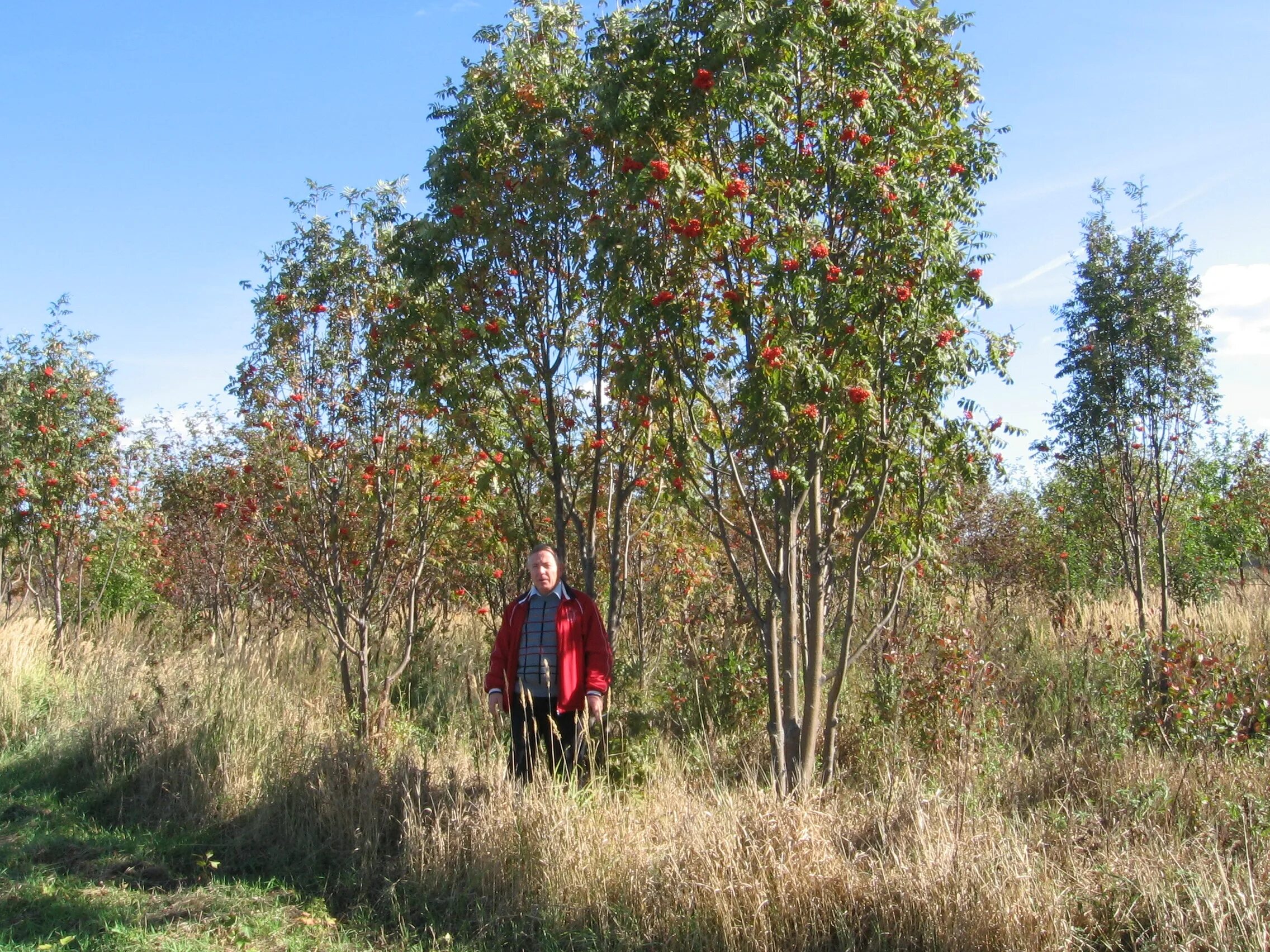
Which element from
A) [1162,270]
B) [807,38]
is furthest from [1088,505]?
[807,38]

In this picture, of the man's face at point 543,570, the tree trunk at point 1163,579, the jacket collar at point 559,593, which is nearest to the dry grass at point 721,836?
the jacket collar at point 559,593

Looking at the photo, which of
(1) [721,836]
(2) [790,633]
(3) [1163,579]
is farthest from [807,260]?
(3) [1163,579]

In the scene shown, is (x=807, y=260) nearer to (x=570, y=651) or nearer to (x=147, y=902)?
(x=570, y=651)

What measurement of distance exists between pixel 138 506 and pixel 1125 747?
11.2 m

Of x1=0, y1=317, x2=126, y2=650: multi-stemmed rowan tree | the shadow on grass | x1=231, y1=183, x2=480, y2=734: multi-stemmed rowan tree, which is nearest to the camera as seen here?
the shadow on grass

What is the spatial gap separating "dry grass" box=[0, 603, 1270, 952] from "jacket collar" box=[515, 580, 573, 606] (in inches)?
36.5

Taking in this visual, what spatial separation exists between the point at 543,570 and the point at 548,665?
0.52m

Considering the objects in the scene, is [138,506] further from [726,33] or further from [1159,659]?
[1159,659]

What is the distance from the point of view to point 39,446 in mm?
10258

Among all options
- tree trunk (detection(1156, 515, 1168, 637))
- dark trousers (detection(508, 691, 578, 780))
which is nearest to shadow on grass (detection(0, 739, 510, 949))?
dark trousers (detection(508, 691, 578, 780))

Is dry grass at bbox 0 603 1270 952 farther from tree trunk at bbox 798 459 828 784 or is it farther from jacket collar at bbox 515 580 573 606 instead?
jacket collar at bbox 515 580 573 606

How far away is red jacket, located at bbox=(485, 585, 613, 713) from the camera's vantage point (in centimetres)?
516

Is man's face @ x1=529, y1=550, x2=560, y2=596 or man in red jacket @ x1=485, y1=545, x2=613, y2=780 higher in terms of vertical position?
man's face @ x1=529, y1=550, x2=560, y2=596

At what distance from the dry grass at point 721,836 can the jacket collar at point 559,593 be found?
36.5 inches
